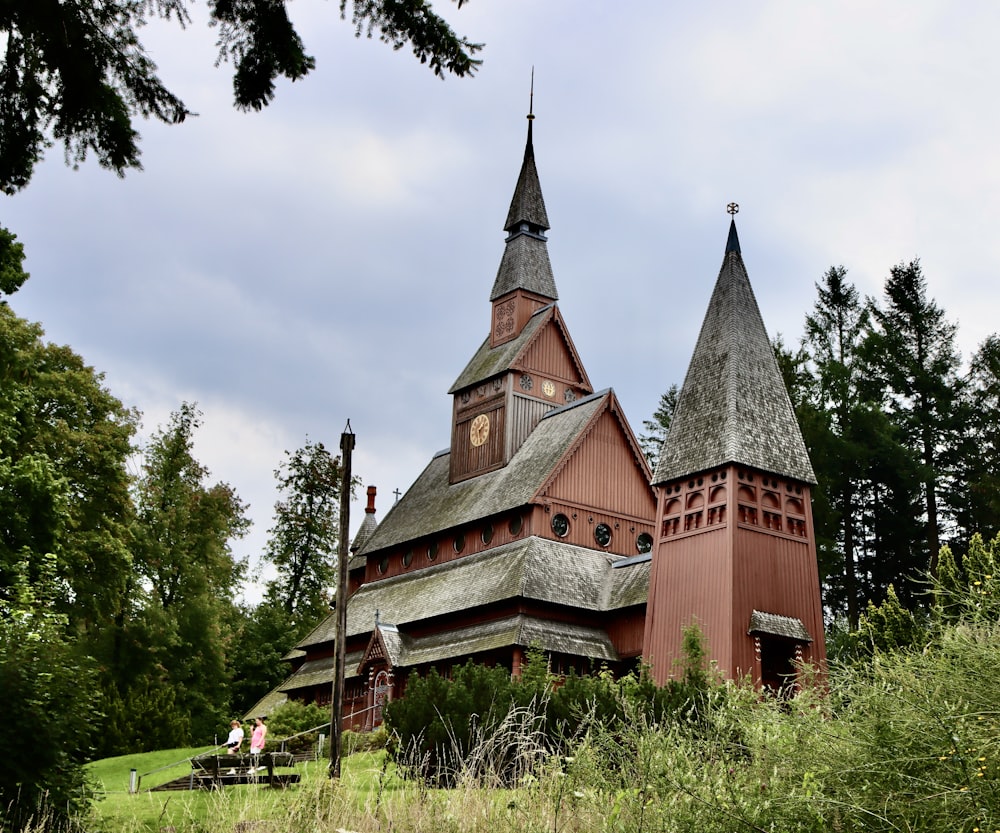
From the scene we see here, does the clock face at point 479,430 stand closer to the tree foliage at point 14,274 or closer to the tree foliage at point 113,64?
the tree foliage at point 14,274

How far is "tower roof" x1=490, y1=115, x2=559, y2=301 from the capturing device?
151ft

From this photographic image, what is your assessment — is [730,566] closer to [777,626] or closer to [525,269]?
[777,626]

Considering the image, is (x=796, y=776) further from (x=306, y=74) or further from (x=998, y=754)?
(x=306, y=74)

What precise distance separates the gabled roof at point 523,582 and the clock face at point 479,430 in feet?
16.4

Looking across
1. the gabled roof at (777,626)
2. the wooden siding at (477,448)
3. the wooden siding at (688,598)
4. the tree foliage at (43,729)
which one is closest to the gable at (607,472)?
the wooden siding at (477,448)

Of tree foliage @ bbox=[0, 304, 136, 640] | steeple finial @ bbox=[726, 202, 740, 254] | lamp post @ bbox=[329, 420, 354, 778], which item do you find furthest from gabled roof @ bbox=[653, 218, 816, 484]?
tree foliage @ bbox=[0, 304, 136, 640]

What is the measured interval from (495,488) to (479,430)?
13.0ft

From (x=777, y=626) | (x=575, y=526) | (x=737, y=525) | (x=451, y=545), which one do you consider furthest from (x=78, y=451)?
(x=777, y=626)

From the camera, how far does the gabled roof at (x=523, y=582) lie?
1389 inches

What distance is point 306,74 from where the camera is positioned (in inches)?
398

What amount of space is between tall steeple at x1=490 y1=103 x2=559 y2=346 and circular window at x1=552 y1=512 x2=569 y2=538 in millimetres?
9192

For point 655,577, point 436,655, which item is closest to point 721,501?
point 655,577

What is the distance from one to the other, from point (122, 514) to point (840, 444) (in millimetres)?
26663

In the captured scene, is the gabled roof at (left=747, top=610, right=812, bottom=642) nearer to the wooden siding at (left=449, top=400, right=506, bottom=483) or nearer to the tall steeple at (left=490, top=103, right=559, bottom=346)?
the wooden siding at (left=449, top=400, right=506, bottom=483)
